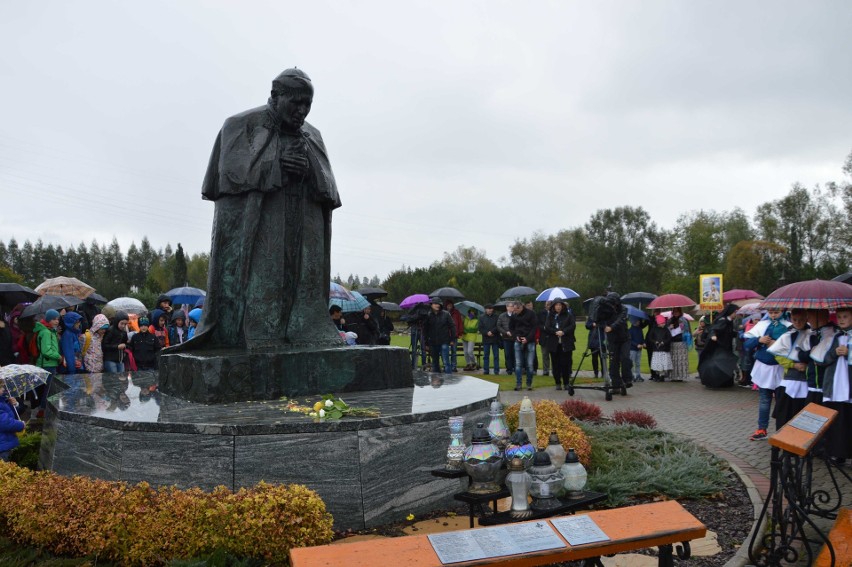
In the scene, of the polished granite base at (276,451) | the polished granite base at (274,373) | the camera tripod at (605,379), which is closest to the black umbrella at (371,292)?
the camera tripod at (605,379)

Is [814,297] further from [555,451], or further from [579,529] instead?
[579,529]

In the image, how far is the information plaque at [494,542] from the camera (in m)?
3.04

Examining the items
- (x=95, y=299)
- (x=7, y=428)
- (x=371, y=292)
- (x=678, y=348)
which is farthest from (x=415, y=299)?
(x=7, y=428)

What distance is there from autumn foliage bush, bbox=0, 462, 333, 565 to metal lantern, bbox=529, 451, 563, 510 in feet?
4.54

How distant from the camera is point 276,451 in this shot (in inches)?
199

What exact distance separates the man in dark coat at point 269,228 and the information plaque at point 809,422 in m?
4.48

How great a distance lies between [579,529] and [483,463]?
77 centimetres

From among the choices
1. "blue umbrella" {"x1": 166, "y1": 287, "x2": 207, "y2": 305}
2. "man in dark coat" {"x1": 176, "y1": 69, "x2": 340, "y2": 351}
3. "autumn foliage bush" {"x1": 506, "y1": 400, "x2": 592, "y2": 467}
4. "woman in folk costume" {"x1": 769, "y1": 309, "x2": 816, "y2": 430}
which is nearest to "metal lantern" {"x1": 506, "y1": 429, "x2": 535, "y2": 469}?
"autumn foliage bush" {"x1": 506, "y1": 400, "x2": 592, "y2": 467}

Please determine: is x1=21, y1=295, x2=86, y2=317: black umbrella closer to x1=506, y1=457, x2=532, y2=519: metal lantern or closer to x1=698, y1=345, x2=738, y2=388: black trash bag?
x1=506, y1=457, x2=532, y2=519: metal lantern

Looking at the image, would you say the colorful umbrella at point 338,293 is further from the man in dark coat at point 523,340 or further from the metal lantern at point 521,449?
the metal lantern at point 521,449

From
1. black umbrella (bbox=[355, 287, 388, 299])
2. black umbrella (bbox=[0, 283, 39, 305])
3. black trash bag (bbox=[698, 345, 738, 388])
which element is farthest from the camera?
black umbrella (bbox=[355, 287, 388, 299])

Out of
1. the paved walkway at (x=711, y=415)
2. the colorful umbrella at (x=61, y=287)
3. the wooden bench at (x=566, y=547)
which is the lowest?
the paved walkway at (x=711, y=415)

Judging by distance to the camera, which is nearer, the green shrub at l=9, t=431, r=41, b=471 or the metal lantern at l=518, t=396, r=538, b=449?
the metal lantern at l=518, t=396, r=538, b=449

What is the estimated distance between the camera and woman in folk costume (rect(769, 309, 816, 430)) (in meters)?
8.04
